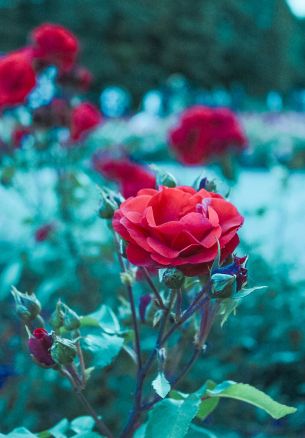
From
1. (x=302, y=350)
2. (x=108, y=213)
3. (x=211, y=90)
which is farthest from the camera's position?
(x=211, y=90)

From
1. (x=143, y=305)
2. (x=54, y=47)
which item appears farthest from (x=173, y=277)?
(x=54, y=47)

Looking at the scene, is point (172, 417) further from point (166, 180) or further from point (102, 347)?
point (166, 180)

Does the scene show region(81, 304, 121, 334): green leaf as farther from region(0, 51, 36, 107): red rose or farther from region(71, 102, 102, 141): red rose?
region(71, 102, 102, 141): red rose

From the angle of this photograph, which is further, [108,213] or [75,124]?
[75,124]

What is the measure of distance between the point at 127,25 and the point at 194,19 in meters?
2.43

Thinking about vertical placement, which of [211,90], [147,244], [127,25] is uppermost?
[147,244]

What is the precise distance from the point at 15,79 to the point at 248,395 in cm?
122

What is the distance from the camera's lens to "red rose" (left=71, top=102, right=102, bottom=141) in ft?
7.20

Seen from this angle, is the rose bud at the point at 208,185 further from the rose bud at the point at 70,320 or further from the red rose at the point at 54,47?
the red rose at the point at 54,47

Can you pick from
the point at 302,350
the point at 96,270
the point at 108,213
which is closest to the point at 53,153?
the point at 96,270

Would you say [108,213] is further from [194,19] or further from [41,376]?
[194,19]

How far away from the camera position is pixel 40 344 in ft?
2.56

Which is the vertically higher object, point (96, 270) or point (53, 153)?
point (53, 153)

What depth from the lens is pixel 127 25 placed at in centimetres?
1909
